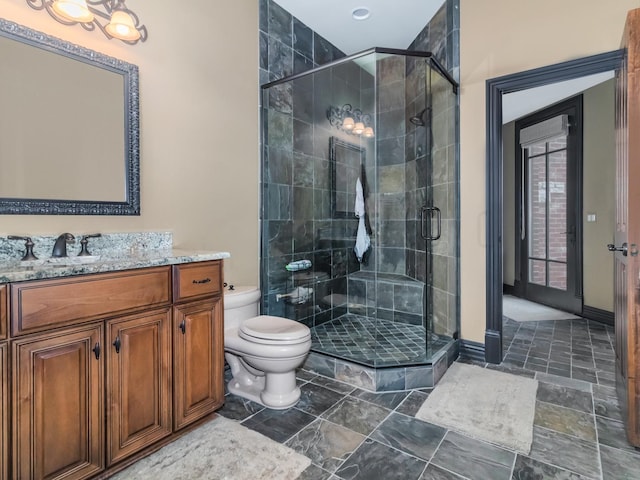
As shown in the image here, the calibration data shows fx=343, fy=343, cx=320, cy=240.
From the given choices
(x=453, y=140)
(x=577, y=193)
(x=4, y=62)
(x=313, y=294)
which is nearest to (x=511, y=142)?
(x=577, y=193)

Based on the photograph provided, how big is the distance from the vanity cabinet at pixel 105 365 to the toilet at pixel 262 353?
0.78ft

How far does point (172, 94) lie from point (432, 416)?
8.05 feet

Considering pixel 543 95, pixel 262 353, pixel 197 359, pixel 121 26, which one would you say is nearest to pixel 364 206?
pixel 262 353

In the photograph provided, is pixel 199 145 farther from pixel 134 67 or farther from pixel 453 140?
pixel 453 140

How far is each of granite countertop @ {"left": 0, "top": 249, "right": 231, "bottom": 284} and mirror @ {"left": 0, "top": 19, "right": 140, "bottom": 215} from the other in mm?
249

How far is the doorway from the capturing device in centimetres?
399

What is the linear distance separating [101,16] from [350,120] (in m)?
2.03

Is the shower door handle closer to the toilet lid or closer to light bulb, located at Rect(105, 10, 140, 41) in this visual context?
the toilet lid

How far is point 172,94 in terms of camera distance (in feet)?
7.10

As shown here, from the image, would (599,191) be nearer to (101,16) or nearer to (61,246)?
(101,16)

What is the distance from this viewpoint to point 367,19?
10.2ft

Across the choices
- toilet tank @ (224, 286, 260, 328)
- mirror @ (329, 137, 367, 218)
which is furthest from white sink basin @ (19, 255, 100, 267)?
mirror @ (329, 137, 367, 218)

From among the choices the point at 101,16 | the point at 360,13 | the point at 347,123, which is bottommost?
the point at 347,123

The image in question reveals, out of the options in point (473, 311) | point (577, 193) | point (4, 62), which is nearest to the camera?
point (4, 62)
